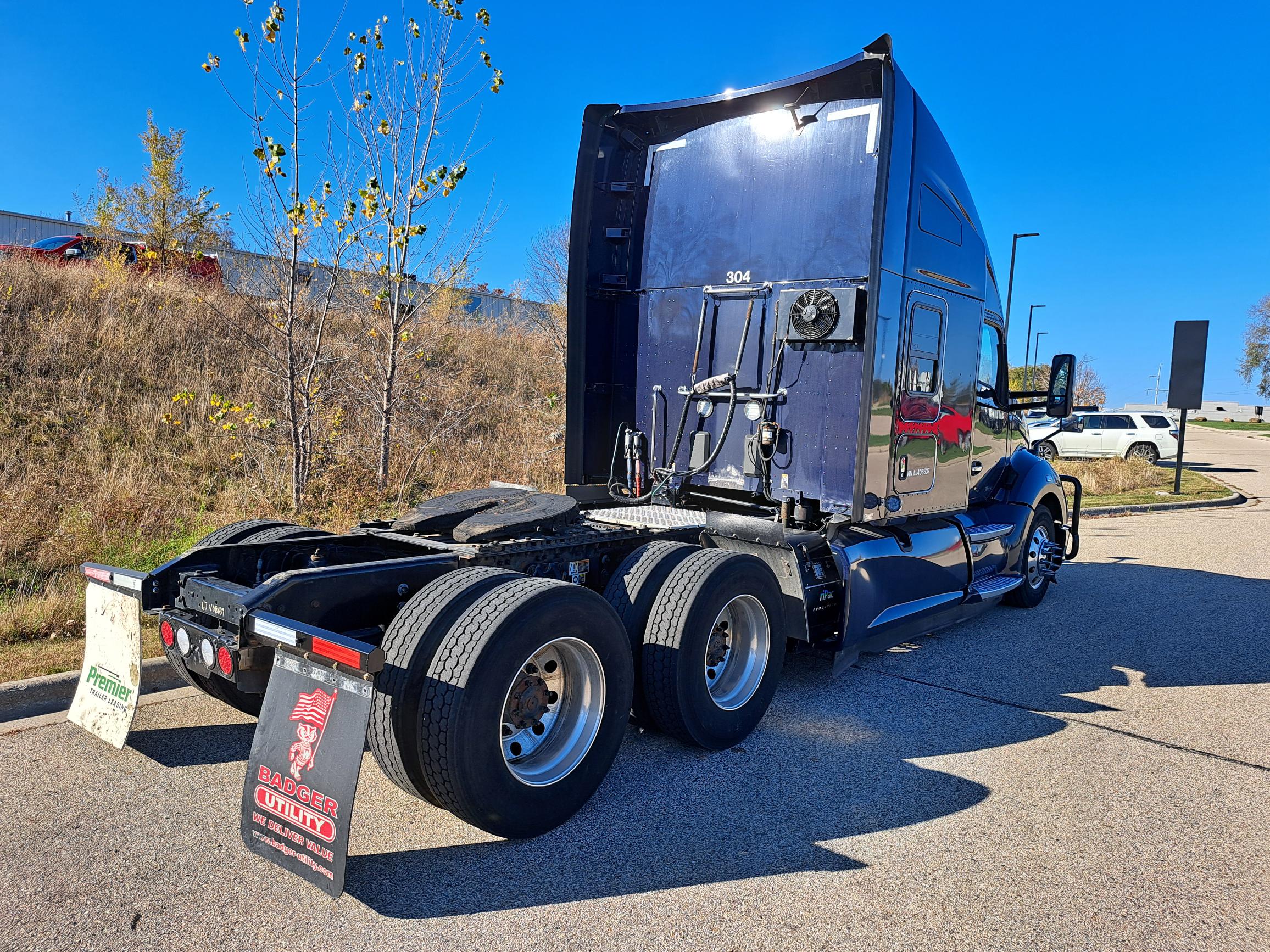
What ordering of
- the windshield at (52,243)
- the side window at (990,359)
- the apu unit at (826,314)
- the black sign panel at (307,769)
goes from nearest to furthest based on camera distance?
1. the black sign panel at (307,769)
2. the apu unit at (826,314)
3. the side window at (990,359)
4. the windshield at (52,243)

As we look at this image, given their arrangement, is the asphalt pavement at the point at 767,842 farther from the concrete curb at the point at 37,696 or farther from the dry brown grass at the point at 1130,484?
the dry brown grass at the point at 1130,484

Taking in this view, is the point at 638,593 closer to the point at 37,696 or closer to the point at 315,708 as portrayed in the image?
the point at 315,708

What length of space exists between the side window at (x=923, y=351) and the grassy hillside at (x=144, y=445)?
5.31 metres

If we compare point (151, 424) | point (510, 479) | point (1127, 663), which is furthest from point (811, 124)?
point (151, 424)

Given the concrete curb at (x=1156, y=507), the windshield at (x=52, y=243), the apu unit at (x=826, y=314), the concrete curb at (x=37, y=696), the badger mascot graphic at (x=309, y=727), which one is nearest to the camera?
the badger mascot graphic at (x=309, y=727)

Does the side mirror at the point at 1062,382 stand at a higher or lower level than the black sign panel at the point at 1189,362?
lower

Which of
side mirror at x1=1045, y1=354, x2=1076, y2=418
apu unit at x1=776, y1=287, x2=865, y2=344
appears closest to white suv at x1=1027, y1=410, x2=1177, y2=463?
side mirror at x1=1045, y1=354, x2=1076, y2=418

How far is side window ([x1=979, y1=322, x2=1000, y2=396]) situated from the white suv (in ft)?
67.0

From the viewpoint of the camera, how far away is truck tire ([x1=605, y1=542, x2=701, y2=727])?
4.16 metres

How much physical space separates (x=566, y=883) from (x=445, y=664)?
0.90m

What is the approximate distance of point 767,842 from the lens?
11.1 ft

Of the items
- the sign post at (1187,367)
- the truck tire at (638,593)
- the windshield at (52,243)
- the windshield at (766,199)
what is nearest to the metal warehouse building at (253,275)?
the windshield at (52,243)

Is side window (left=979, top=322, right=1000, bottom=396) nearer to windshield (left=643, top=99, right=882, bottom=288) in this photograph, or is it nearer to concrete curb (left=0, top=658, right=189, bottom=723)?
windshield (left=643, top=99, right=882, bottom=288)

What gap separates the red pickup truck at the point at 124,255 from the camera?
1481 centimetres
